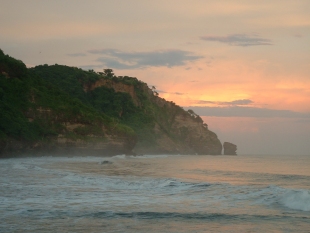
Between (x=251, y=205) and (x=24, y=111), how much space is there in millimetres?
44323

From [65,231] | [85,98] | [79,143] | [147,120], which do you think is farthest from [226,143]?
[65,231]

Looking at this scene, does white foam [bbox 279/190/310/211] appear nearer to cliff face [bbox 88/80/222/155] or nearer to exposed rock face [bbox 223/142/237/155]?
cliff face [bbox 88/80/222/155]

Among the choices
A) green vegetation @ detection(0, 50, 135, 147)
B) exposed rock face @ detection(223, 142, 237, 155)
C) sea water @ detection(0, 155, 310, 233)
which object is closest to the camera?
sea water @ detection(0, 155, 310, 233)

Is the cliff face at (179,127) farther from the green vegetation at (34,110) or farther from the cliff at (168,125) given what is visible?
the green vegetation at (34,110)

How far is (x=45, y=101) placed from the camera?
183 ft

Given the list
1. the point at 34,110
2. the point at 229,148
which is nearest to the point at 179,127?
the point at 229,148

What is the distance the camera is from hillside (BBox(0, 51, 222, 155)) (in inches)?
2003

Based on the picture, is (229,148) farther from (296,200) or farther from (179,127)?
(296,200)

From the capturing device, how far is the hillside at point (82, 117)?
5088 cm

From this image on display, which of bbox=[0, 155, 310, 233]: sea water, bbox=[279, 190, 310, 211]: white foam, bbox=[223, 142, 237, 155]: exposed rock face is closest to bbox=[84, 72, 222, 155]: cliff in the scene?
→ bbox=[223, 142, 237, 155]: exposed rock face

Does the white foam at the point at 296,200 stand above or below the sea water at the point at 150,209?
above

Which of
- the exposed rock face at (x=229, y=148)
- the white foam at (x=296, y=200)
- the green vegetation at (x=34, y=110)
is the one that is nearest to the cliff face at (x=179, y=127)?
the exposed rock face at (x=229, y=148)

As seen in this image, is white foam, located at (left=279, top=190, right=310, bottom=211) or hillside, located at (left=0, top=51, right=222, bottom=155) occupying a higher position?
hillside, located at (left=0, top=51, right=222, bottom=155)

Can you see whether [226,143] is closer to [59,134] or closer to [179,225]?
[59,134]
